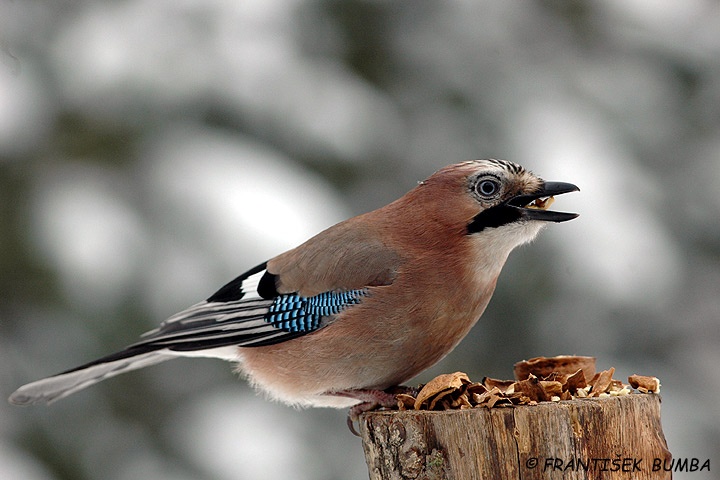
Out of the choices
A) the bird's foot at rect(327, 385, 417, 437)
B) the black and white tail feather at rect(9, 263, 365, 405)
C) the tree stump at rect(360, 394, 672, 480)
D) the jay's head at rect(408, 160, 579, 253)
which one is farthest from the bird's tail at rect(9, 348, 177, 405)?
the tree stump at rect(360, 394, 672, 480)

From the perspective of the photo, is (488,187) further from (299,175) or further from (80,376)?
(299,175)

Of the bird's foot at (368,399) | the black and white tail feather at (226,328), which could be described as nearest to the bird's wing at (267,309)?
the black and white tail feather at (226,328)

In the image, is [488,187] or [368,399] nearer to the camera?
[368,399]

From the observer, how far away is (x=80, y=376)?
3303mm

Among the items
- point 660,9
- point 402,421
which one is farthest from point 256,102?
point 402,421

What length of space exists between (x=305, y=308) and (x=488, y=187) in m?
0.78

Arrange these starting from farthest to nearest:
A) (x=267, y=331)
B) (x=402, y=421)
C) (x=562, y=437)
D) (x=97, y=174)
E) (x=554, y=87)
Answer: (x=554, y=87)
(x=97, y=174)
(x=267, y=331)
(x=402, y=421)
(x=562, y=437)

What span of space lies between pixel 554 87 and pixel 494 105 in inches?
22.6

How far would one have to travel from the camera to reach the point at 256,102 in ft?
17.0

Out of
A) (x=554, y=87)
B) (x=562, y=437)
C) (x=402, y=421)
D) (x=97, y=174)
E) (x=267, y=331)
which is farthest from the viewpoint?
(x=554, y=87)

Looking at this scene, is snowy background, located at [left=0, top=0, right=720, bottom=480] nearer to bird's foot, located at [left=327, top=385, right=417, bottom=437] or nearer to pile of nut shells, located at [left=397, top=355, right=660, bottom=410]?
bird's foot, located at [left=327, top=385, right=417, bottom=437]

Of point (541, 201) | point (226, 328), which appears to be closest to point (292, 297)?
point (226, 328)

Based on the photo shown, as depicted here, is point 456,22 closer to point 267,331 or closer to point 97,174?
point 97,174

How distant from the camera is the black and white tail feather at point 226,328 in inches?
116
